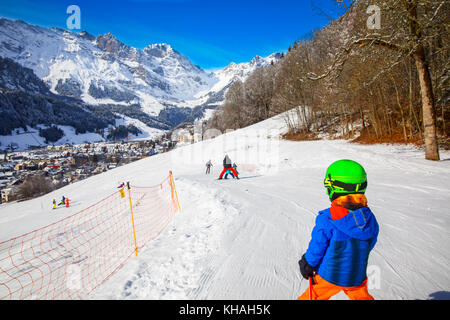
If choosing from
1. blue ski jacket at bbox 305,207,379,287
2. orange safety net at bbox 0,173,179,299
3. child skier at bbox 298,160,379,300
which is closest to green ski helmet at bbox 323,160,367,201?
child skier at bbox 298,160,379,300

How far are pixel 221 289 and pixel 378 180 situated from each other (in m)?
8.12

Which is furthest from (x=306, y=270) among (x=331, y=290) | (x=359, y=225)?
(x=359, y=225)

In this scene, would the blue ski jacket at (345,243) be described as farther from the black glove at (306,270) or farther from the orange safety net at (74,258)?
the orange safety net at (74,258)

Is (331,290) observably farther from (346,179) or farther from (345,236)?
(346,179)

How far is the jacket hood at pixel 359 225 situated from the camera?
183 centimetres

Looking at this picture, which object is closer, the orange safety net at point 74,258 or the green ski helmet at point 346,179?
the green ski helmet at point 346,179

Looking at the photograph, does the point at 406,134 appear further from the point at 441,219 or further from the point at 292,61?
the point at 292,61

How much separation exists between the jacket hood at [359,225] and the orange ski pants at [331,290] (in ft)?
1.80

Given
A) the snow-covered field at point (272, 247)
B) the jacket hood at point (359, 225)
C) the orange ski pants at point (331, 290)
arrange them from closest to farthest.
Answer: the jacket hood at point (359, 225) < the orange ski pants at point (331, 290) < the snow-covered field at point (272, 247)

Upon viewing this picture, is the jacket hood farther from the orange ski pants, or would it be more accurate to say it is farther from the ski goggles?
the orange ski pants

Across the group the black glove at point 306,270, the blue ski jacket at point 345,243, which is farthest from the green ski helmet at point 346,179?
the black glove at point 306,270

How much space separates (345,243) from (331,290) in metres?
0.53

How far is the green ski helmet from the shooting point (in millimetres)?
1913

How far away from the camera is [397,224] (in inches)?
177
